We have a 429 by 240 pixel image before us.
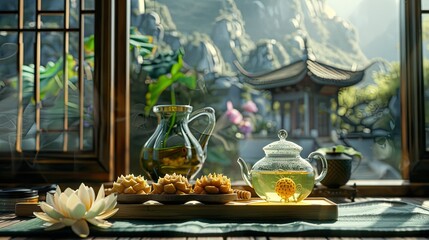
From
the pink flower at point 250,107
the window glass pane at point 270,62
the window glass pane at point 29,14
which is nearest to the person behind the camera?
the window glass pane at point 29,14

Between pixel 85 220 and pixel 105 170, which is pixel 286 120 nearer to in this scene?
pixel 105 170

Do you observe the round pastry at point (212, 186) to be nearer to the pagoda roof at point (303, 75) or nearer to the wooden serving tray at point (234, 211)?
the wooden serving tray at point (234, 211)

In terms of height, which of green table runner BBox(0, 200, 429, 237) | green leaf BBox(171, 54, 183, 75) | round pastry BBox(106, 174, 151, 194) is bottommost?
→ green table runner BBox(0, 200, 429, 237)

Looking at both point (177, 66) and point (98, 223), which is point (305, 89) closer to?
point (177, 66)

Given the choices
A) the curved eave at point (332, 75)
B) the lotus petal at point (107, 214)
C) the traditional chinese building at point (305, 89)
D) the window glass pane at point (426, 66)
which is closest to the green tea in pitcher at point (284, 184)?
the lotus petal at point (107, 214)

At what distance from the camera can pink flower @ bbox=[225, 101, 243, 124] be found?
632cm

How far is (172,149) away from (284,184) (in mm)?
525

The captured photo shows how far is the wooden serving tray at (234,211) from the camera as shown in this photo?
1.53m

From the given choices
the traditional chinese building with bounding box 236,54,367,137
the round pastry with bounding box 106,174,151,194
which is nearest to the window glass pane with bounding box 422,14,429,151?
the round pastry with bounding box 106,174,151,194

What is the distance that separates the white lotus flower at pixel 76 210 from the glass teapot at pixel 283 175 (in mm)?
412

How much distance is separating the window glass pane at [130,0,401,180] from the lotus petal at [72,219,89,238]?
297 centimetres

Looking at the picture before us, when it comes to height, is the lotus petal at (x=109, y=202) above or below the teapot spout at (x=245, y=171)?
below

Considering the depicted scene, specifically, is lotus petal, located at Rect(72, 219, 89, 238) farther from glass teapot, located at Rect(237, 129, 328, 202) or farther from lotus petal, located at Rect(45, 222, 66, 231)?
glass teapot, located at Rect(237, 129, 328, 202)

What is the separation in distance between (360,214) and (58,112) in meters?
1.18
